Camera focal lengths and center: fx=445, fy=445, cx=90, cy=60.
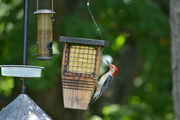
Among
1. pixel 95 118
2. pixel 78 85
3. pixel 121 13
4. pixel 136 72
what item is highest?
pixel 121 13

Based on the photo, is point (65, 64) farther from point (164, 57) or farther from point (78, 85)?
point (164, 57)

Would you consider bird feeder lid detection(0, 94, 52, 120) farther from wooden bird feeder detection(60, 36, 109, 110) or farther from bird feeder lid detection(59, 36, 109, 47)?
bird feeder lid detection(59, 36, 109, 47)

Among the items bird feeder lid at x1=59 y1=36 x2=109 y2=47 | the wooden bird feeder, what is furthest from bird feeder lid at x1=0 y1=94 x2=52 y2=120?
bird feeder lid at x1=59 y1=36 x2=109 y2=47

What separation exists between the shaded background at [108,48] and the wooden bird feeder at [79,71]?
3.02 m

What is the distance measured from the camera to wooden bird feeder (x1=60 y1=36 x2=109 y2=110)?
414 centimetres

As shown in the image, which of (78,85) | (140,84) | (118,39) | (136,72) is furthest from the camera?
(140,84)

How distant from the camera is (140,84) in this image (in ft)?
46.2

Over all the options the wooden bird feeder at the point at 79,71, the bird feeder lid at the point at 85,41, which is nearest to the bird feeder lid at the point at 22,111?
the wooden bird feeder at the point at 79,71

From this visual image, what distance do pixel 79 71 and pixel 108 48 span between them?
4.17 metres

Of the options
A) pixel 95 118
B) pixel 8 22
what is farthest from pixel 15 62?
pixel 95 118

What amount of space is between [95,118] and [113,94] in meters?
1.35

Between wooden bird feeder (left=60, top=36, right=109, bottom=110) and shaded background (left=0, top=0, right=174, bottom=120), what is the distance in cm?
302

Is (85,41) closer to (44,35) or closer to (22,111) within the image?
(44,35)

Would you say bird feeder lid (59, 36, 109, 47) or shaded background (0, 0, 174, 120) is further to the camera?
shaded background (0, 0, 174, 120)
